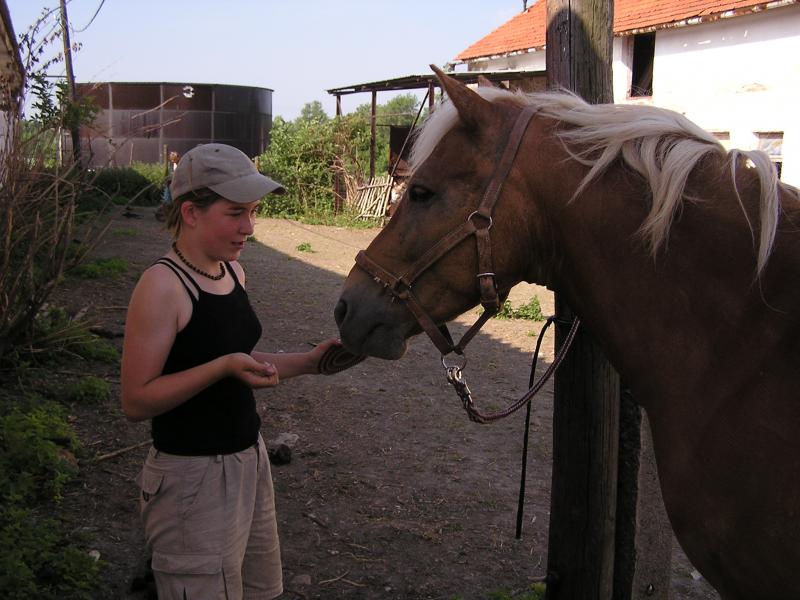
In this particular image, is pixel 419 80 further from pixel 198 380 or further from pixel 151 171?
pixel 198 380

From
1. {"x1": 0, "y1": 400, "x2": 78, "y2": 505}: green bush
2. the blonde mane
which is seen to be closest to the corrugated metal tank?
{"x1": 0, "y1": 400, "x2": 78, "y2": 505}: green bush

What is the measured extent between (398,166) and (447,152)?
17990 millimetres

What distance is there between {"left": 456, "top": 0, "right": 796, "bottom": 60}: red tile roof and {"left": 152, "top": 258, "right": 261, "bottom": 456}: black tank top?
1133cm

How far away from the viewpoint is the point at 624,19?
15.5 metres

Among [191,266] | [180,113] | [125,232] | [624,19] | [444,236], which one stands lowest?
[125,232]

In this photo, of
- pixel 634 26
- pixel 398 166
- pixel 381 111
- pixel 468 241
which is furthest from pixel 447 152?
pixel 381 111

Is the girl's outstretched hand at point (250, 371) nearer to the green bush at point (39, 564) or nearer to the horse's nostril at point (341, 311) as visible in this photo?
the horse's nostril at point (341, 311)

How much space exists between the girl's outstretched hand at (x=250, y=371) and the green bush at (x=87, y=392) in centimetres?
376

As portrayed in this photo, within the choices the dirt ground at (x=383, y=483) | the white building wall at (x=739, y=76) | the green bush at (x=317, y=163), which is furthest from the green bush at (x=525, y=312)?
the green bush at (x=317, y=163)

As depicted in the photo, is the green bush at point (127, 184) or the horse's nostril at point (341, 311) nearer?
the horse's nostril at point (341, 311)

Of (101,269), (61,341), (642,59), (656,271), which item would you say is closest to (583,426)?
(656,271)

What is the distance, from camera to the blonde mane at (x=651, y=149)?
1.74 meters

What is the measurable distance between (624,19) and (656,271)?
1554 cm

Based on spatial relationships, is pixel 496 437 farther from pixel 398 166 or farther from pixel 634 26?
pixel 398 166
